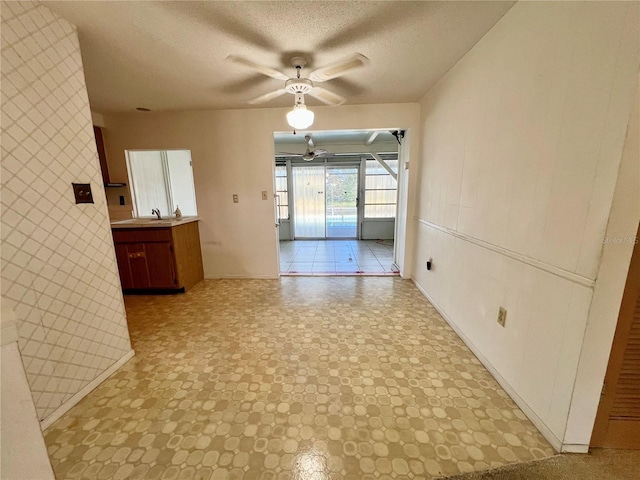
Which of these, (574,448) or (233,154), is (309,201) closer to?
(233,154)

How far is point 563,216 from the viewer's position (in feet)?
3.81

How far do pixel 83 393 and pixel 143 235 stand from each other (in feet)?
5.82

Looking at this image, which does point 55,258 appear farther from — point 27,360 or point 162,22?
point 162,22

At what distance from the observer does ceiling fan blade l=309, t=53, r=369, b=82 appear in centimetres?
155

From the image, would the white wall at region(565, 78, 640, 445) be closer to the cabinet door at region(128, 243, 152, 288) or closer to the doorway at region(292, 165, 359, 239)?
the cabinet door at region(128, 243, 152, 288)

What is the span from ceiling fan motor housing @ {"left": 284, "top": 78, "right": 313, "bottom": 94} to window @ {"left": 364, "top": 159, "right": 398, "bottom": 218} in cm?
477

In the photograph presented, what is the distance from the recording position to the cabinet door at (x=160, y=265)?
293 cm

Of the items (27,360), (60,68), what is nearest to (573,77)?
(60,68)

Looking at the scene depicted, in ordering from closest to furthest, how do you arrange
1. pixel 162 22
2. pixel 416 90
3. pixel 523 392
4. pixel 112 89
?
pixel 523 392 < pixel 162 22 < pixel 112 89 < pixel 416 90

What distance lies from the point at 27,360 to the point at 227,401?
3.49ft

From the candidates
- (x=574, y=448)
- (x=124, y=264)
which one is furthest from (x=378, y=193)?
(x=574, y=448)

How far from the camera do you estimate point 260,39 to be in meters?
1.75

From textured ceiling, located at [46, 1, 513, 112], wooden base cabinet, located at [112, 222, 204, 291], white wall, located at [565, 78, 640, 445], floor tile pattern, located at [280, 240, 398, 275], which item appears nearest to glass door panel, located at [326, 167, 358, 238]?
floor tile pattern, located at [280, 240, 398, 275]

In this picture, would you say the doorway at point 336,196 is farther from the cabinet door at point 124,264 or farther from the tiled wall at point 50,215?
the tiled wall at point 50,215
